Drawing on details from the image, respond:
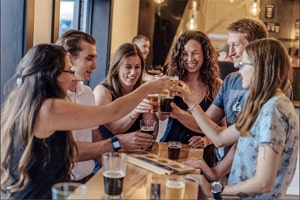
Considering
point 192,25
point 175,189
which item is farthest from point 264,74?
point 192,25

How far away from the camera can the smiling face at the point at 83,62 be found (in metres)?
2.17

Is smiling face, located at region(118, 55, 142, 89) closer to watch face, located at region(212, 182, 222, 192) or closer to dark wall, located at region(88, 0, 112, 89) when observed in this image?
watch face, located at region(212, 182, 222, 192)

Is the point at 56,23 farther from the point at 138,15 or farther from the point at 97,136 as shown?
the point at 138,15

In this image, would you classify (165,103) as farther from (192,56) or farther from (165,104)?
(192,56)

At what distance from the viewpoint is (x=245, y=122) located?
5.07 ft

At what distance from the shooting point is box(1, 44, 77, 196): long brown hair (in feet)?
4.66

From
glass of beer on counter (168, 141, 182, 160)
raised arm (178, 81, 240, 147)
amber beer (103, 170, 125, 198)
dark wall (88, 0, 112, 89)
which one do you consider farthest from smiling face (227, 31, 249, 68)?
dark wall (88, 0, 112, 89)

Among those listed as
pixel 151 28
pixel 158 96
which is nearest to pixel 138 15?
pixel 151 28

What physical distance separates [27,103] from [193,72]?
141cm

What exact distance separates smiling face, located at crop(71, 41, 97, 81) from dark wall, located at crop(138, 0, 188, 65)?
3.58 m

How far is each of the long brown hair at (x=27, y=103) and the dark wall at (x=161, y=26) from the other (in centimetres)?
427

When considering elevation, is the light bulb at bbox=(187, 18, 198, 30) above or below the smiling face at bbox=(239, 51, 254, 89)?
above

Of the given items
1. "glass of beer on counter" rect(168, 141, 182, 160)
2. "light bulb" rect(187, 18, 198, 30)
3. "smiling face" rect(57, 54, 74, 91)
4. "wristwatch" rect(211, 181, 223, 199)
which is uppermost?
"light bulb" rect(187, 18, 198, 30)

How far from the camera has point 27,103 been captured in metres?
1.45
